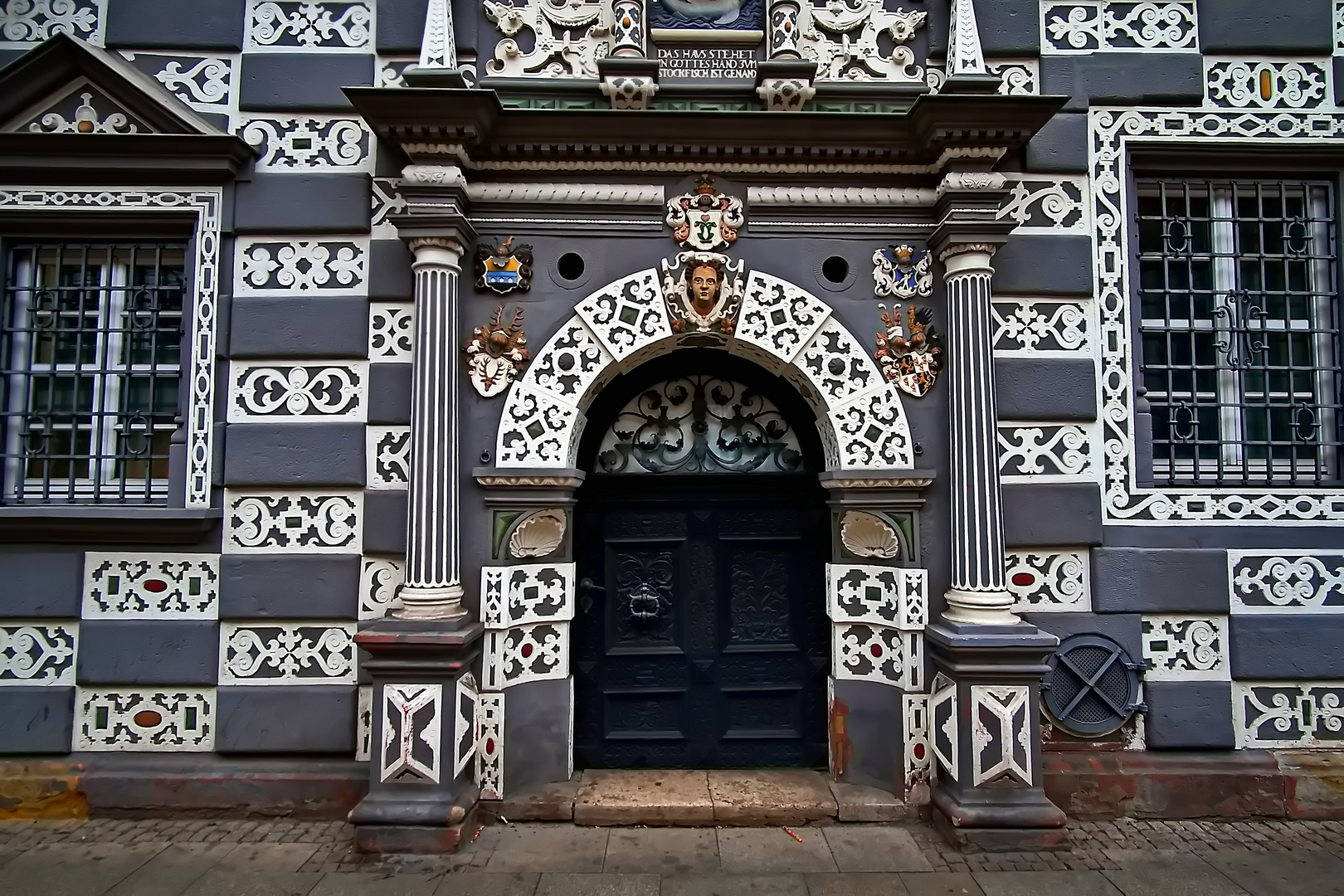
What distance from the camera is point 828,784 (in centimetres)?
493

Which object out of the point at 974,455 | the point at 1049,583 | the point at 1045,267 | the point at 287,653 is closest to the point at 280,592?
the point at 287,653

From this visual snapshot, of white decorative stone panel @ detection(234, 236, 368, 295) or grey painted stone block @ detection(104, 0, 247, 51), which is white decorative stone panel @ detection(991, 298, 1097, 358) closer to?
white decorative stone panel @ detection(234, 236, 368, 295)

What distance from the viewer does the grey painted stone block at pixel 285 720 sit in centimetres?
488

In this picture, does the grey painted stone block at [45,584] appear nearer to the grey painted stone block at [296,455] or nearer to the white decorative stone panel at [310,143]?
the grey painted stone block at [296,455]

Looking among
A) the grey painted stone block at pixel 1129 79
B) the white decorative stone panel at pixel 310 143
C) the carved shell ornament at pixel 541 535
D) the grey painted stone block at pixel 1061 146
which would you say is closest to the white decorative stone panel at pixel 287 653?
the carved shell ornament at pixel 541 535

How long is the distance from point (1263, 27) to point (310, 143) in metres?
6.77

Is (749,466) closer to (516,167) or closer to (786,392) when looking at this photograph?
(786,392)

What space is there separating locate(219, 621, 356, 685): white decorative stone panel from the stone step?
4.53 feet

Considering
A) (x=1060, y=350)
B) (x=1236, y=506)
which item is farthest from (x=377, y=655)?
(x=1236, y=506)

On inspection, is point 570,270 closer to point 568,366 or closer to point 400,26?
point 568,366

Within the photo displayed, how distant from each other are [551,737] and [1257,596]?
4857 mm

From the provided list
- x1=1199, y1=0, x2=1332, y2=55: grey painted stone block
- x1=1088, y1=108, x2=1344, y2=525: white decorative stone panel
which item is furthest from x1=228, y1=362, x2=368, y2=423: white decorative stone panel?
x1=1199, y1=0, x2=1332, y2=55: grey painted stone block

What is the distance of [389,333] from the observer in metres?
5.04

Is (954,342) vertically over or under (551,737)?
over
